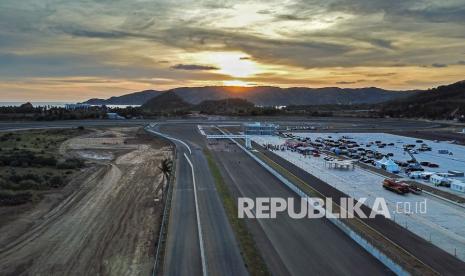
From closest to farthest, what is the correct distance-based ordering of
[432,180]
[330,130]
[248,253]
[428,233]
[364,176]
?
[248,253], [428,233], [432,180], [364,176], [330,130]

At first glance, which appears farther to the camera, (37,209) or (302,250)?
(37,209)

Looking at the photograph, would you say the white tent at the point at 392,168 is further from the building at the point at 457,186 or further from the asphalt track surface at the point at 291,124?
the asphalt track surface at the point at 291,124

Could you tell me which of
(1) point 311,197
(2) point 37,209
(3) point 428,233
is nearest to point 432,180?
(1) point 311,197

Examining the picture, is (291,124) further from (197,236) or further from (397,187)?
(197,236)

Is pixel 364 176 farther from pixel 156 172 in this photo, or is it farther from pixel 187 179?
pixel 156 172

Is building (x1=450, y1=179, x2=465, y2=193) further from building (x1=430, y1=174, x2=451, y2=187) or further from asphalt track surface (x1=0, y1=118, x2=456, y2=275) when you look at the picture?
asphalt track surface (x1=0, y1=118, x2=456, y2=275)

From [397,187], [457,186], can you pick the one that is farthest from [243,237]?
[457,186]
